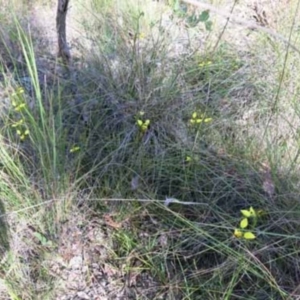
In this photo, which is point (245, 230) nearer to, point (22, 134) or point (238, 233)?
point (238, 233)

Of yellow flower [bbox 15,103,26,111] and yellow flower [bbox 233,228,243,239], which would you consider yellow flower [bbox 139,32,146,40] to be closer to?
yellow flower [bbox 15,103,26,111]

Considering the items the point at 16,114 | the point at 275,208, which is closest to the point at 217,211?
the point at 275,208

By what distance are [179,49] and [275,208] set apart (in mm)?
994

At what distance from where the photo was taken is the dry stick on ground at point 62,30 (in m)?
1.90

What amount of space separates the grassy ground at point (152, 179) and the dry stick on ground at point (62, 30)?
3.1 inches

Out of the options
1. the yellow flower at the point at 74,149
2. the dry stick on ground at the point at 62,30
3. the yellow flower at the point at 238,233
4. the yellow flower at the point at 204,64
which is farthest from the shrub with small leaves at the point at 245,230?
the dry stick on ground at the point at 62,30

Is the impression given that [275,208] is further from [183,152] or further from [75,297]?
[75,297]

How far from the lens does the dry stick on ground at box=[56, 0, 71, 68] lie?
1.90 meters

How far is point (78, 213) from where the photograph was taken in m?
1.37

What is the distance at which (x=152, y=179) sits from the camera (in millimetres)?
1465

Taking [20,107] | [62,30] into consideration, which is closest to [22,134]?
[20,107]

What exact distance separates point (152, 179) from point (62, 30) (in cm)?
86

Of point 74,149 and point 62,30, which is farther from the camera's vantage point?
point 62,30

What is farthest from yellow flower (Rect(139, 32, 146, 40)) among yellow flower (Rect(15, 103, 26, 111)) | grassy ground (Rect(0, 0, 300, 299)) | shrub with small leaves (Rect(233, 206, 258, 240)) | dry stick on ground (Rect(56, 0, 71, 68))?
shrub with small leaves (Rect(233, 206, 258, 240))
